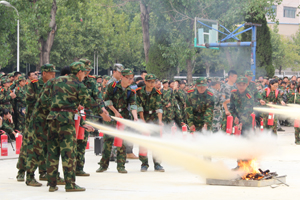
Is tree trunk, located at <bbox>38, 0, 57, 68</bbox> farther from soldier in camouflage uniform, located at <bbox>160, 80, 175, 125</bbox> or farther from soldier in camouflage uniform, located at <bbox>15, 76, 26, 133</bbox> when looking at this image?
soldier in camouflage uniform, located at <bbox>160, 80, 175, 125</bbox>

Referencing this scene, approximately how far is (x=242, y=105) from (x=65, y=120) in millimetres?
4737

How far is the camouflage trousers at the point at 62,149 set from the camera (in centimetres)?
786

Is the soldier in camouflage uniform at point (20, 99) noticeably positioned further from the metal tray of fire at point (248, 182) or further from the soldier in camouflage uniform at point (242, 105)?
the metal tray of fire at point (248, 182)

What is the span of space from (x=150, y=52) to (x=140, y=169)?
24762 mm

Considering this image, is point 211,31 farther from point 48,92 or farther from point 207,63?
point 207,63

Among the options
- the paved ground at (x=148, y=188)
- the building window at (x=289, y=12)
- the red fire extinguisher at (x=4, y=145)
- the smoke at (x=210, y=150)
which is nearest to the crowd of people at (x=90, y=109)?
the paved ground at (x=148, y=188)

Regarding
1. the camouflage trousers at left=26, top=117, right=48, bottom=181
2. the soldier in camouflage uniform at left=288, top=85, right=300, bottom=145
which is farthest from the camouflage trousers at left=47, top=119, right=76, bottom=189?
the soldier in camouflage uniform at left=288, top=85, right=300, bottom=145

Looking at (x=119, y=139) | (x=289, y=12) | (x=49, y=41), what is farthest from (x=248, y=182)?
(x=289, y=12)

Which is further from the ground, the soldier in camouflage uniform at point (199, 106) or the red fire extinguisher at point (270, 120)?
the soldier in camouflage uniform at point (199, 106)

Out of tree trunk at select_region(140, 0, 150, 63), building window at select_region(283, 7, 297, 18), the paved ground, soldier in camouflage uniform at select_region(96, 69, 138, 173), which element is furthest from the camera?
building window at select_region(283, 7, 297, 18)

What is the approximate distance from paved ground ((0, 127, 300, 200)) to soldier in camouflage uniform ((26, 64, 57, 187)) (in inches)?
14.8

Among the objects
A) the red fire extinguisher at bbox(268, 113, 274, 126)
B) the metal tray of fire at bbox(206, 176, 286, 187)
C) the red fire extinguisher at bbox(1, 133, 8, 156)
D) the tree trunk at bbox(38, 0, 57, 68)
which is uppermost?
the tree trunk at bbox(38, 0, 57, 68)

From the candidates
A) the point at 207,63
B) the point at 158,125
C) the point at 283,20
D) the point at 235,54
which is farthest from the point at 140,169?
the point at 283,20

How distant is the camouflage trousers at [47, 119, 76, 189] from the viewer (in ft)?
25.8
